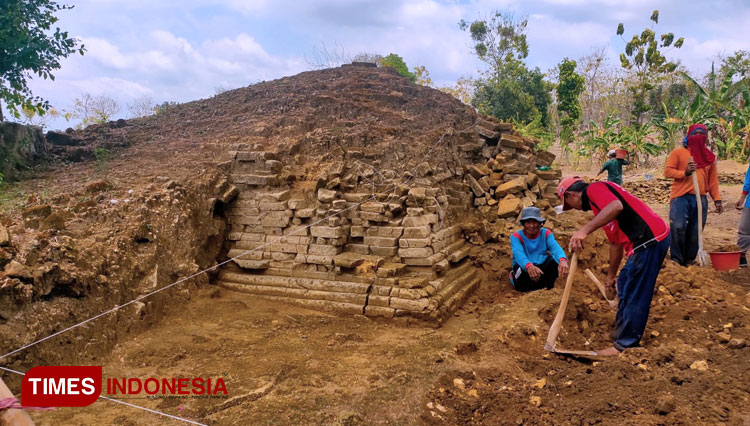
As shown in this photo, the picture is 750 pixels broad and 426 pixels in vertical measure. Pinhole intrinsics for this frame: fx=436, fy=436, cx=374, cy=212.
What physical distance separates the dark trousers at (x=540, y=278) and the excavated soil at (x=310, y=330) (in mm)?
159

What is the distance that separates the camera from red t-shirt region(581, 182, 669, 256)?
343 centimetres

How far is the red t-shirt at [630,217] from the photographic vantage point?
3.43 metres

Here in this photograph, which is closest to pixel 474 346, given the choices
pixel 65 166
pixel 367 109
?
pixel 367 109

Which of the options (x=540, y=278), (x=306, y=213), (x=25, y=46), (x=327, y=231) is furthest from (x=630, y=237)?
(x=25, y=46)

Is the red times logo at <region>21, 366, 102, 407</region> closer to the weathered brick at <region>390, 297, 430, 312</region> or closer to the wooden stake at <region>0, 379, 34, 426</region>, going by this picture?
the wooden stake at <region>0, 379, 34, 426</region>

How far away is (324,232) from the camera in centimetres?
526

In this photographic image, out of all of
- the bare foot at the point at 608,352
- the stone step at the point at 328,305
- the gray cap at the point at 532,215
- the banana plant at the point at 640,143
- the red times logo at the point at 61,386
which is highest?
the banana plant at the point at 640,143

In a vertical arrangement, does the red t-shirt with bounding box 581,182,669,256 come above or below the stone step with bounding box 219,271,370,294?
above

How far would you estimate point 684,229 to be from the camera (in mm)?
5516

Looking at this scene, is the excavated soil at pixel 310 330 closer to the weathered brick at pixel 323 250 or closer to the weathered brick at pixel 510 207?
the weathered brick at pixel 510 207

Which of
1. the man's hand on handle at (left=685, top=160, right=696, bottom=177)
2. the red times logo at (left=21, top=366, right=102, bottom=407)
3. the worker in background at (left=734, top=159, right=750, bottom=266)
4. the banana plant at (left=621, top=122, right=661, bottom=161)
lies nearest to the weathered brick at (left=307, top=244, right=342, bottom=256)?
the red times logo at (left=21, top=366, right=102, bottom=407)

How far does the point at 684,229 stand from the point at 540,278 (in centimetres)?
202

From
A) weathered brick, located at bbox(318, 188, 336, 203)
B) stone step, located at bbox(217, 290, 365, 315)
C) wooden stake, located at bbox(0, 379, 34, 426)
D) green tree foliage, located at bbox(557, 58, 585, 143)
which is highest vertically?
green tree foliage, located at bbox(557, 58, 585, 143)

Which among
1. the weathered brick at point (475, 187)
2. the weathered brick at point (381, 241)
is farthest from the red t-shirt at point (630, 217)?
the weathered brick at point (475, 187)
